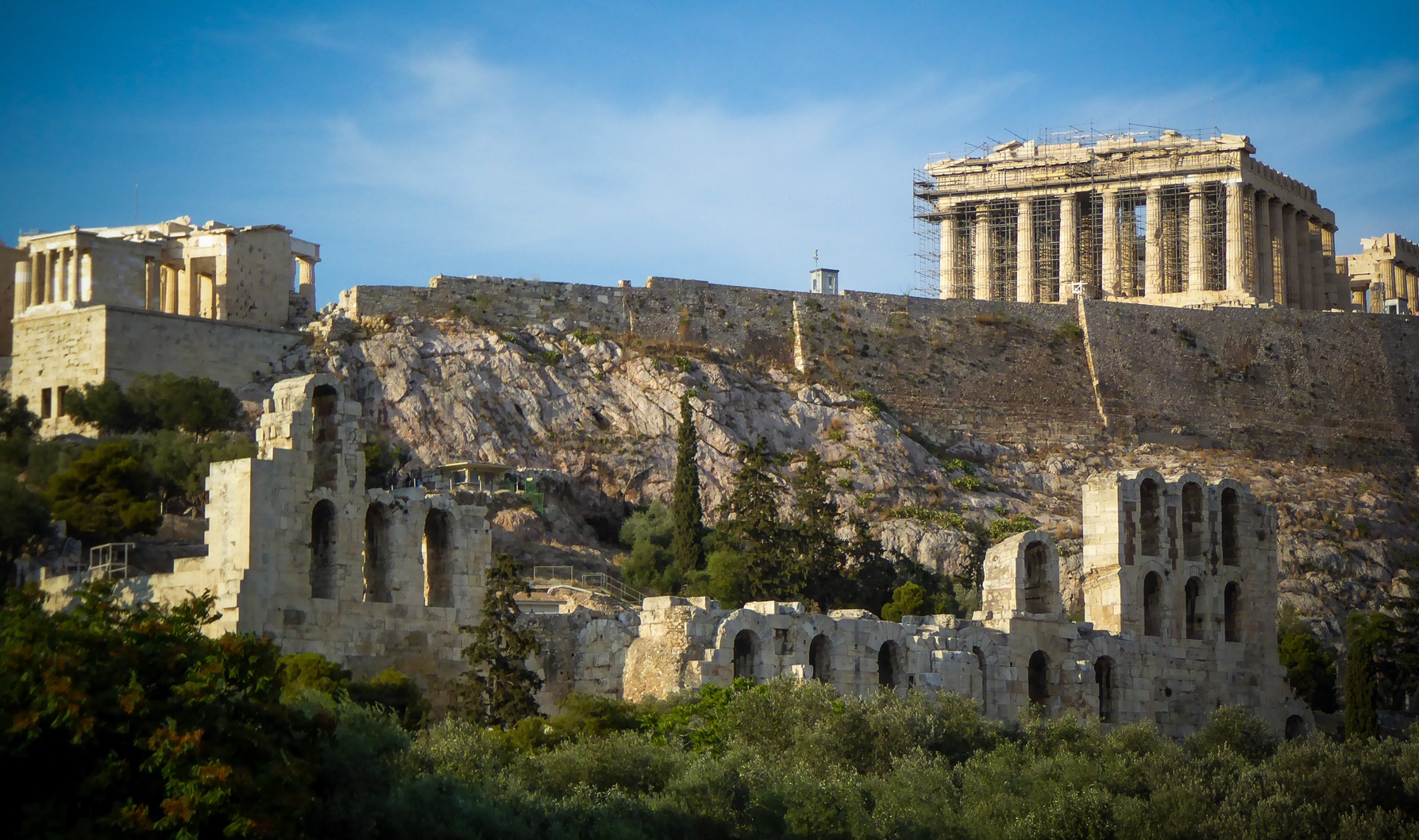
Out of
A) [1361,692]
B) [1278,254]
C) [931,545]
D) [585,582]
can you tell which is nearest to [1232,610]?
[1361,692]

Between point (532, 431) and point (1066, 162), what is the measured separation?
31255mm

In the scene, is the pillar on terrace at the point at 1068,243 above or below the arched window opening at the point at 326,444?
above

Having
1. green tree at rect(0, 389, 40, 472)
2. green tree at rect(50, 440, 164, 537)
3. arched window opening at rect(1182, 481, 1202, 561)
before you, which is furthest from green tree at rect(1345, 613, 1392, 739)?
green tree at rect(0, 389, 40, 472)

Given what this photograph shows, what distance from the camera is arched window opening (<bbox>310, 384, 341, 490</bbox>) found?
37.6m

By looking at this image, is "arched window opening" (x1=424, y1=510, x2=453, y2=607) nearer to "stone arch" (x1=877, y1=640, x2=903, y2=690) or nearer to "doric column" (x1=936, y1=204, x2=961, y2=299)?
"stone arch" (x1=877, y1=640, x2=903, y2=690)

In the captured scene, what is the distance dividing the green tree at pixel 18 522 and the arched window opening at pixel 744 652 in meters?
14.8

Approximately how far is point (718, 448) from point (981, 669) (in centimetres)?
2116

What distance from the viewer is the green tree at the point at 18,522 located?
43906 mm

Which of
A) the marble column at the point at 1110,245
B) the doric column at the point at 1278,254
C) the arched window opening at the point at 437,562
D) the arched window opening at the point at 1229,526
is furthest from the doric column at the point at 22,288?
the doric column at the point at 1278,254

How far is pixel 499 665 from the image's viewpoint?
36.6m

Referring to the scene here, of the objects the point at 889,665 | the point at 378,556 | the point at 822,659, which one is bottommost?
the point at 889,665

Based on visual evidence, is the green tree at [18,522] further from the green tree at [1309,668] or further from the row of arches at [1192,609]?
the green tree at [1309,668]

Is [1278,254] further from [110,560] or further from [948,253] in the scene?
[110,560]

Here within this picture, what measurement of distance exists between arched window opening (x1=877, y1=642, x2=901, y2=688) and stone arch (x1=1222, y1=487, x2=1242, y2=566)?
10.8m
